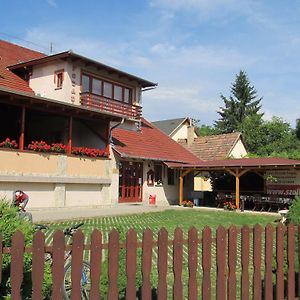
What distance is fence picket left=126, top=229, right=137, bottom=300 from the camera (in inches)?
150

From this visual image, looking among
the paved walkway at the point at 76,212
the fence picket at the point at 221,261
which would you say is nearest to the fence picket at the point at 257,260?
the fence picket at the point at 221,261

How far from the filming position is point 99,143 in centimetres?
2239

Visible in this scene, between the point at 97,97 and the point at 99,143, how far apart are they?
122 inches

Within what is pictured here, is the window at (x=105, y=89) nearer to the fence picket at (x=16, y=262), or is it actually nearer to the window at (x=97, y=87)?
the window at (x=97, y=87)

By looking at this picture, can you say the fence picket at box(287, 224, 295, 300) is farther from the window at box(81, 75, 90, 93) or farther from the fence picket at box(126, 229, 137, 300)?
the window at box(81, 75, 90, 93)

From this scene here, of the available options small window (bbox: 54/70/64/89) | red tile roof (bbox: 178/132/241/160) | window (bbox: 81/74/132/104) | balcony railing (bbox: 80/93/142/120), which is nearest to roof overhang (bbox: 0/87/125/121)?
balcony railing (bbox: 80/93/142/120)

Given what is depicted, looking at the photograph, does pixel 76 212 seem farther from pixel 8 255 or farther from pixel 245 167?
pixel 8 255

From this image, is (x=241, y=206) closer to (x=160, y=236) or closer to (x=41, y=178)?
(x=41, y=178)

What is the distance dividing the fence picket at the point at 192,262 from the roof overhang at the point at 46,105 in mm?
13477

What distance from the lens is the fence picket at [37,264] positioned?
134 inches

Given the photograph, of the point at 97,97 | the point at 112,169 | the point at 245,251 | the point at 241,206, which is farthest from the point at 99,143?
the point at 245,251

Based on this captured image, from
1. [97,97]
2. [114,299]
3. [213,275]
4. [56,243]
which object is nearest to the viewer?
[56,243]

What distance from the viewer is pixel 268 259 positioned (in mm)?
4785

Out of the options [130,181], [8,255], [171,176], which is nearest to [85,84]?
[130,181]
